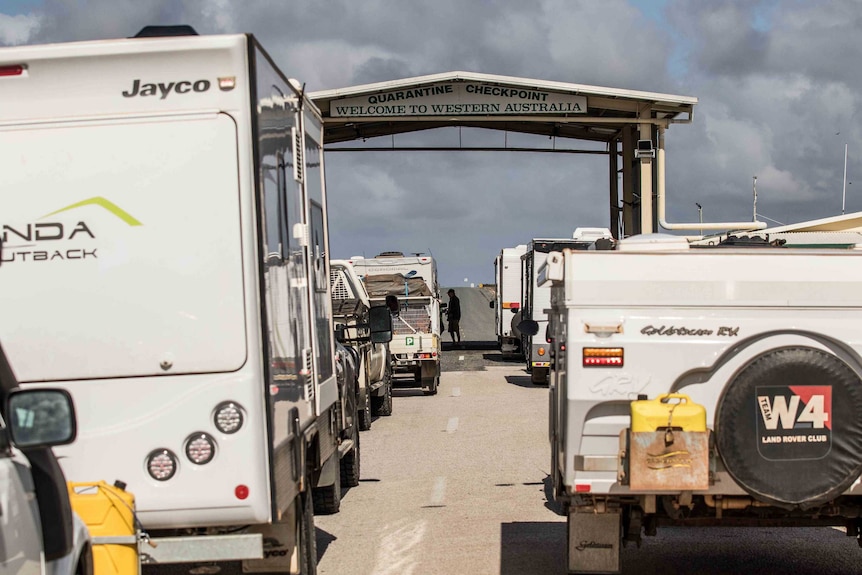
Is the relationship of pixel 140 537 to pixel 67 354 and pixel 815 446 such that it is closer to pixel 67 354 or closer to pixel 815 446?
pixel 67 354

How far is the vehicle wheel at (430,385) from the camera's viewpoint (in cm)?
2284

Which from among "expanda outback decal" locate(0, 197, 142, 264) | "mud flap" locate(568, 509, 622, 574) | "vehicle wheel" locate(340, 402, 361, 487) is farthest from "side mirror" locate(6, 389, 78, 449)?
"vehicle wheel" locate(340, 402, 361, 487)

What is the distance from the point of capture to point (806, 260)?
662 centimetres

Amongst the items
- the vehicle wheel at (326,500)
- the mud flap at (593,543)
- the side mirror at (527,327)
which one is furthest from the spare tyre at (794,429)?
the vehicle wheel at (326,500)

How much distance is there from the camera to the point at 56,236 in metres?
5.62

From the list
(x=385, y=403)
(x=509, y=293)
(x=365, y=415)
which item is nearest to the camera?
(x=365, y=415)

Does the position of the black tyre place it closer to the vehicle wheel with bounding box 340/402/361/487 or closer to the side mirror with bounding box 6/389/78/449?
the side mirror with bounding box 6/389/78/449

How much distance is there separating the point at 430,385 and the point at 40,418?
63.3 ft

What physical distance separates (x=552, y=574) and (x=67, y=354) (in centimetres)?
395

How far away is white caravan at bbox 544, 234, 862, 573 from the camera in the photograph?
20.3 ft

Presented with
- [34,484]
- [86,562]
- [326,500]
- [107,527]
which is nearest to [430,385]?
[326,500]

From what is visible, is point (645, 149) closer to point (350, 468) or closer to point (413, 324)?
point (413, 324)

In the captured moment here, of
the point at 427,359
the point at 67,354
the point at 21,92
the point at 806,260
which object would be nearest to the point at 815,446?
the point at 806,260

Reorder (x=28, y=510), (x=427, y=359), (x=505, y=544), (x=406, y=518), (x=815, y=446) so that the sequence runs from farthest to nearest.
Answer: (x=427, y=359) < (x=406, y=518) < (x=505, y=544) < (x=815, y=446) < (x=28, y=510)
